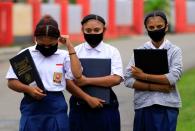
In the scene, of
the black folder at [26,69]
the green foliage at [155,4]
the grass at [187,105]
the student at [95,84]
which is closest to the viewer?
the black folder at [26,69]

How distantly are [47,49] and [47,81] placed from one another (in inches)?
10.6

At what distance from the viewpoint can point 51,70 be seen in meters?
5.44

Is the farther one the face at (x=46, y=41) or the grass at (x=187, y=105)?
the grass at (x=187, y=105)

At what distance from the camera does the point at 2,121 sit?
34.3ft

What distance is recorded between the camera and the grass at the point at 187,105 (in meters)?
9.03

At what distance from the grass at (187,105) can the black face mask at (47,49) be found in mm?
3760

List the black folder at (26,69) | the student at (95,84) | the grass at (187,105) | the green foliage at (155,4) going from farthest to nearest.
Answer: the green foliage at (155,4), the grass at (187,105), the student at (95,84), the black folder at (26,69)

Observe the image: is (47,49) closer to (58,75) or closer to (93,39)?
(58,75)

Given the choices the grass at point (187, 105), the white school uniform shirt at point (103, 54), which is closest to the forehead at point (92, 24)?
the white school uniform shirt at point (103, 54)

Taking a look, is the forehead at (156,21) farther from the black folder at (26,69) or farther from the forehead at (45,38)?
the black folder at (26,69)

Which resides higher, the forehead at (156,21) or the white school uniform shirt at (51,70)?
the forehead at (156,21)

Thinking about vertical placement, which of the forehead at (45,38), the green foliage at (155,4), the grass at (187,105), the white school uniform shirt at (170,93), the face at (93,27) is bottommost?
the green foliage at (155,4)

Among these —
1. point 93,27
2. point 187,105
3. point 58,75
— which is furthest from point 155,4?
point 58,75

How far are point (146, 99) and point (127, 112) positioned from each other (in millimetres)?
5242
